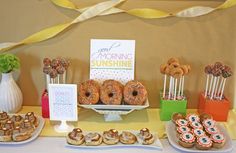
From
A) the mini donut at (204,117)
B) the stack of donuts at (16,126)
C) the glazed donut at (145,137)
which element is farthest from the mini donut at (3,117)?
the mini donut at (204,117)

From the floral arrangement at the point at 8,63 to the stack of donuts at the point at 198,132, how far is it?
63 centimetres

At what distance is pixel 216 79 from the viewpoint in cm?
127

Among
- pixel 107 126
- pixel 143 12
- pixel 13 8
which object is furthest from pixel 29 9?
pixel 107 126

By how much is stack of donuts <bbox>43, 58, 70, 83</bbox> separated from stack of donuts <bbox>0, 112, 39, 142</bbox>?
16 cm

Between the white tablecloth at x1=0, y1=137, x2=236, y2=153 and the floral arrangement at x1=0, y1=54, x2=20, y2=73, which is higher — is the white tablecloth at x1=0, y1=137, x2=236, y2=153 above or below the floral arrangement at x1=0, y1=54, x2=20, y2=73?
below

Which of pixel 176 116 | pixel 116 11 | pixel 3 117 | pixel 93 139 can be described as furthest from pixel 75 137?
pixel 116 11

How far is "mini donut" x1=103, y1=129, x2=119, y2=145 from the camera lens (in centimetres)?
108

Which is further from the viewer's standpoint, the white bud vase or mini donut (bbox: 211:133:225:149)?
the white bud vase

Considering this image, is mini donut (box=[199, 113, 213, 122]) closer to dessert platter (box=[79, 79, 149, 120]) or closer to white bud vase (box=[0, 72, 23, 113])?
dessert platter (box=[79, 79, 149, 120])

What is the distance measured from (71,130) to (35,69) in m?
0.33

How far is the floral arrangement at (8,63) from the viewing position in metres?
1.20

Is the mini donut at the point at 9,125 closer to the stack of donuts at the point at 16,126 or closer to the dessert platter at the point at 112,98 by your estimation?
the stack of donuts at the point at 16,126

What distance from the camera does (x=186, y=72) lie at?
1.24 metres

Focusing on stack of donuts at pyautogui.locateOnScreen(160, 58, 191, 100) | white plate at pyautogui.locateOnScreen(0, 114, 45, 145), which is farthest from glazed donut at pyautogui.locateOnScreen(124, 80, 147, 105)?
white plate at pyautogui.locateOnScreen(0, 114, 45, 145)
